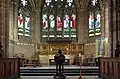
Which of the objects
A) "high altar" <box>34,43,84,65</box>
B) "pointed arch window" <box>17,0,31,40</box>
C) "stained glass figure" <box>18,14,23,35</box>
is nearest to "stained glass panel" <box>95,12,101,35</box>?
"high altar" <box>34,43,84,65</box>

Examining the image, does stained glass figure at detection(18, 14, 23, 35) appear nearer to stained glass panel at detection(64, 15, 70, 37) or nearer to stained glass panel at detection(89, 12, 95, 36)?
stained glass panel at detection(64, 15, 70, 37)

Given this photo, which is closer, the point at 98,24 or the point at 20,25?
the point at 98,24

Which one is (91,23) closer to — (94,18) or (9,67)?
(94,18)

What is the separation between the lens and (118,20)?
17.2m

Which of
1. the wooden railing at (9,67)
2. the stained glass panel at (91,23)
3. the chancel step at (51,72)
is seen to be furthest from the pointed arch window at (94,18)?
the wooden railing at (9,67)

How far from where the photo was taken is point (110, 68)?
41.0 feet

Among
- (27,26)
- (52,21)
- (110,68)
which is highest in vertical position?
(52,21)

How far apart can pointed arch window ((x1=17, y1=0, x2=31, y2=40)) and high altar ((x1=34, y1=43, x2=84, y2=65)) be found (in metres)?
1.61

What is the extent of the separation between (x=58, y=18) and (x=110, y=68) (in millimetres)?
15416

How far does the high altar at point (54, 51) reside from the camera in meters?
Result: 25.2

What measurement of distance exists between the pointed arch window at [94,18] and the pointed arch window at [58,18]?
173 cm

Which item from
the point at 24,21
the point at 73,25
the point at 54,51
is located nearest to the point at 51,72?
the point at 54,51

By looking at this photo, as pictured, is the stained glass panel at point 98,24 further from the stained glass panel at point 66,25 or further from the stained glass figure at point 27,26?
the stained glass figure at point 27,26

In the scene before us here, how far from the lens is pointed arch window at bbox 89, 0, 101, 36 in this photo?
25.4 metres
